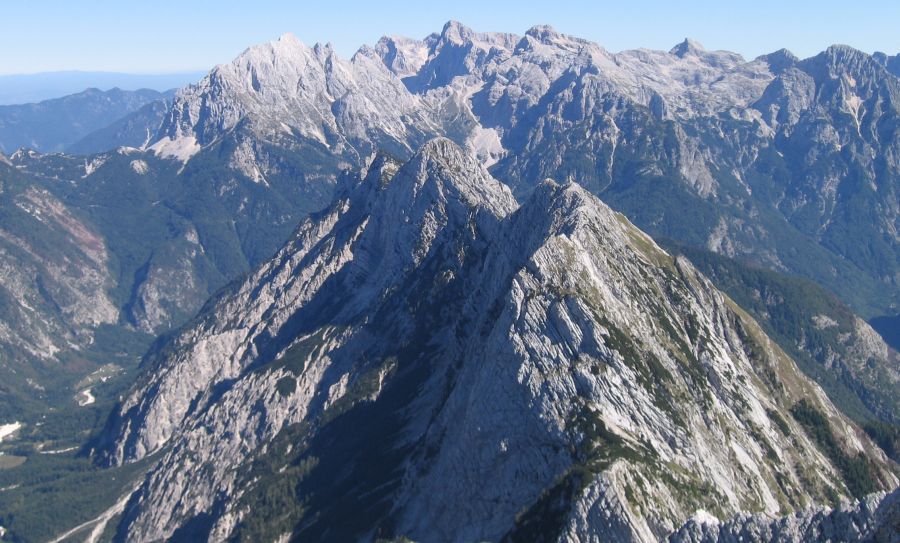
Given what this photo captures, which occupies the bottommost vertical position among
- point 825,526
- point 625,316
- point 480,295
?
point 825,526

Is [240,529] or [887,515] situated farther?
[240,529]

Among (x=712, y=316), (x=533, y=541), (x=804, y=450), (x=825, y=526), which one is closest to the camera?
(x=825, y=526)

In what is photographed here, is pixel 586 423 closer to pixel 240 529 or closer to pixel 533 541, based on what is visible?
pixel 533 541

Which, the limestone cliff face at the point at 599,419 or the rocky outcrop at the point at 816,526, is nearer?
the rocky outcrop at the point at 816,526

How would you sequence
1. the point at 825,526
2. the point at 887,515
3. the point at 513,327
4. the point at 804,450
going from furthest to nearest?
the point at 804,450, the point at 513,327, the point at 825,526, the point at 887,515

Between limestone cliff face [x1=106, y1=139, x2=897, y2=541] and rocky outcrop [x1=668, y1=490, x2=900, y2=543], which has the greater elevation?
limestone cliff face [x1=106, y1=139, x2=897, y2=541]

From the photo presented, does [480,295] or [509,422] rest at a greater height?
[480,295]

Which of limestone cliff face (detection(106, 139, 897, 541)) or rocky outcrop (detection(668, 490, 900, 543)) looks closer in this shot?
rocky outcrop (detection(668, 490, 900, 543))

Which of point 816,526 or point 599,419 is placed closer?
point 816,526

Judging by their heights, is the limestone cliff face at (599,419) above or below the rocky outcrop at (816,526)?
above

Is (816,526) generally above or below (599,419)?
below

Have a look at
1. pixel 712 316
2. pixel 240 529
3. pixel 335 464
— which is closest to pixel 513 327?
pixel 712 316
